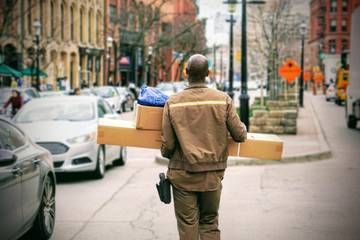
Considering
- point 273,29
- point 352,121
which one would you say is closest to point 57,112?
point 352,121

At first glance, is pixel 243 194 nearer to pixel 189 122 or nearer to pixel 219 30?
pixel 189 122

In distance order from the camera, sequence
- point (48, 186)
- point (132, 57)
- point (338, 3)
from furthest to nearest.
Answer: point (338, 3)
point (132, 57)
point (48, 186)

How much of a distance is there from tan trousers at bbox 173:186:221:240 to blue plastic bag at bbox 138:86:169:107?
2.64 ft

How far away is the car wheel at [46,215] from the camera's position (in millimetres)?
7070

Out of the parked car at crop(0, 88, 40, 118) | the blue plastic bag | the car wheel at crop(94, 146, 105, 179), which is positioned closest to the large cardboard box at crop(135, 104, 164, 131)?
the blue plastic bag

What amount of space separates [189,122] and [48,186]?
278 cm

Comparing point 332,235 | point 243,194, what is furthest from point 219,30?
point 332,235

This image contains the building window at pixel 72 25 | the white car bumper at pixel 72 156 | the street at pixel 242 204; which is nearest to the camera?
the street at pixel 242 204

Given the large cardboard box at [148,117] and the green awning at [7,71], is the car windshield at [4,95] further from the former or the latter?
the large cardboard box at [148,117]

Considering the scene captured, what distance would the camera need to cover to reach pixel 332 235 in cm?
766

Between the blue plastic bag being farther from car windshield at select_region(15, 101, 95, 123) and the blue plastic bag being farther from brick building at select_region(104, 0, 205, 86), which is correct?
brick building at select_region(104, 0, 205, 86)

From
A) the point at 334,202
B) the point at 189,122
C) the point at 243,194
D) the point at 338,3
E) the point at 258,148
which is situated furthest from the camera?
the point at 338,3

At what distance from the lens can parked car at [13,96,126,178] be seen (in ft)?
39.2

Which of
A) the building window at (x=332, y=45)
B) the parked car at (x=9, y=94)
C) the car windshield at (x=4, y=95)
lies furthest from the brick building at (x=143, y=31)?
the building window at (x=332, y=45)
